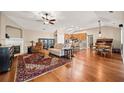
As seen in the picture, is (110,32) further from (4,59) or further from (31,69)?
(4,59)

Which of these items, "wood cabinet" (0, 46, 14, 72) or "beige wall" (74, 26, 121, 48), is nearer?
"wood cabinet" (0, 46, 14, 72)

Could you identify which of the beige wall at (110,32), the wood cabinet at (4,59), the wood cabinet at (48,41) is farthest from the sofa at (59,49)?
the wood cabinet at (4,59)

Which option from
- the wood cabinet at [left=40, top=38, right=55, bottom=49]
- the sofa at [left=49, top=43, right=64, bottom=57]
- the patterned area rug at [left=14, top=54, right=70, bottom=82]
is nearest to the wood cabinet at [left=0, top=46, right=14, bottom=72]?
the patterned area rug at [left=14, top=54, right=70, bottom=82]

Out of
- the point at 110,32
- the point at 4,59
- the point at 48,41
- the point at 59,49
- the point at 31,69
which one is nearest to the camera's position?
the point at 4,59

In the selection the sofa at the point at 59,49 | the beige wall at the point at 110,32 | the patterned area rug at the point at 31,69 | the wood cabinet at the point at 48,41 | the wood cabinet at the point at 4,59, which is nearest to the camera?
the patterned area rug at the point at 31,69

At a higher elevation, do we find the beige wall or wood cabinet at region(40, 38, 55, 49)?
the beige wall

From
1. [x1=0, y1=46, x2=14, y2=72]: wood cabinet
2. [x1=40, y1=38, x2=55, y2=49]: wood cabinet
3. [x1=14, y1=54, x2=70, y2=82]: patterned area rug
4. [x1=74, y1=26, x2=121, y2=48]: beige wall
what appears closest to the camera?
[x1=14, y1=54, x2=70, y2=82]: patterned area rug

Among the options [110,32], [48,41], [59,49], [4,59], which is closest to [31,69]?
[4,59]

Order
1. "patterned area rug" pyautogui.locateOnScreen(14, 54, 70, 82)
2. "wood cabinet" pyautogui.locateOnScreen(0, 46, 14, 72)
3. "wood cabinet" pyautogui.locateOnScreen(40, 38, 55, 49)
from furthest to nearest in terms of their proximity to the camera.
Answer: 1. "wood cabinet" pyautogui.locateOnScreen(40, 38, 55, 49)
2. "wood cabinet" pyautogui.locateOnScreen(0, 46, 14, 72)
3. "patterned area rug" pyautogui.locateOnScreen(14, 54, 70, 82)

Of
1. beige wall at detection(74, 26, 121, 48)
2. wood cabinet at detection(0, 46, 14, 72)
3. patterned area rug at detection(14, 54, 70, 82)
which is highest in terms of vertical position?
beige wall at detection(74, 26, 121, 48)

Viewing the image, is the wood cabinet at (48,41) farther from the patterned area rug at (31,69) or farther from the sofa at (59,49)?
the patterned area rug at (31,69)

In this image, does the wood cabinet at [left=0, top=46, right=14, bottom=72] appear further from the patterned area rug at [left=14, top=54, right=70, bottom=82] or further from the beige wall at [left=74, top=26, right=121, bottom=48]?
the beige wall at [left=74, top=26, right=121, bottom=48]
